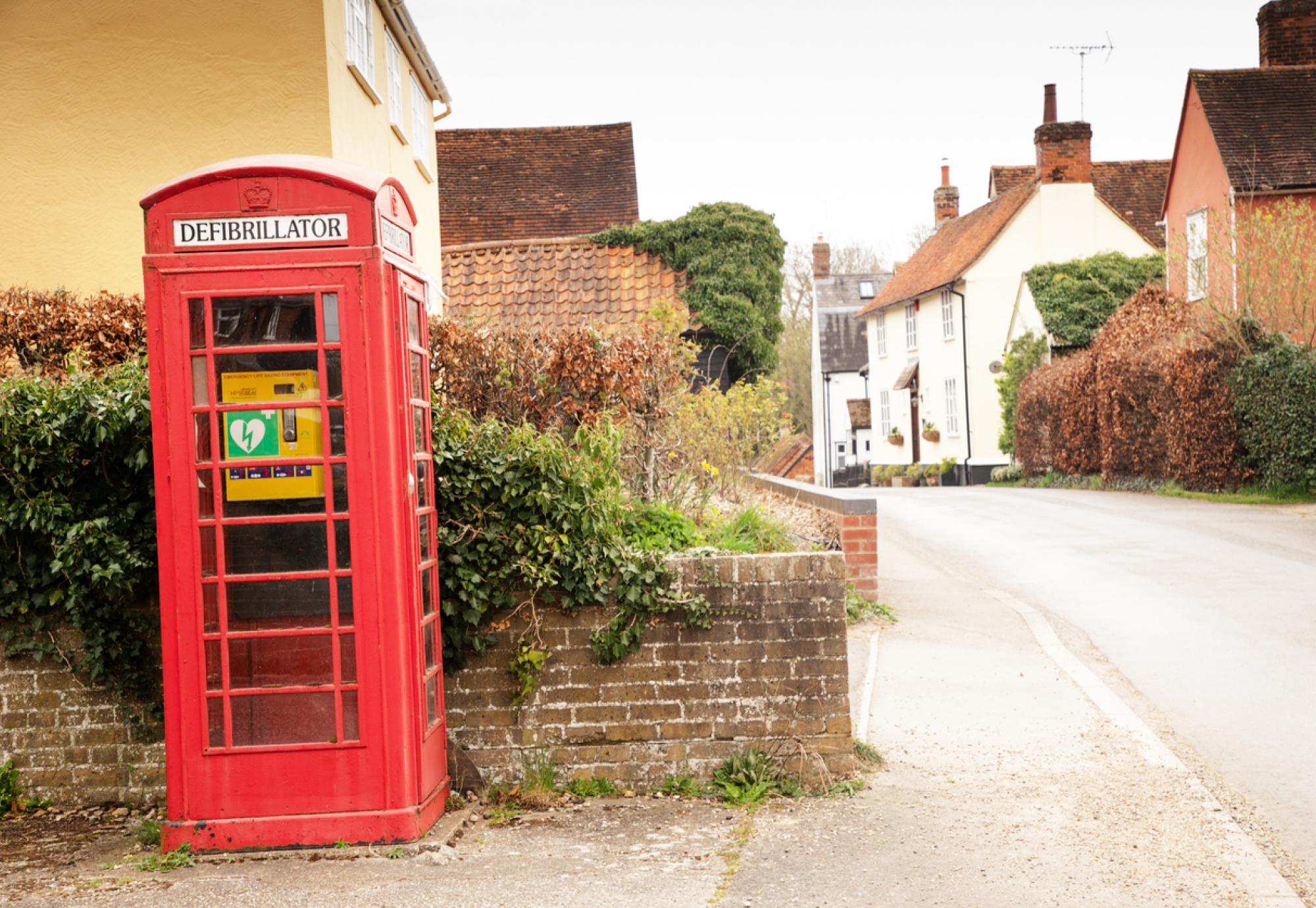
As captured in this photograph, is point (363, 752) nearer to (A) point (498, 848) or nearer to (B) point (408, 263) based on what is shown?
(A) point (498, 848)

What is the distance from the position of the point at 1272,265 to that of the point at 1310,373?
9.03 feet

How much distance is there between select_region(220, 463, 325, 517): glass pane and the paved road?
4.48 meters

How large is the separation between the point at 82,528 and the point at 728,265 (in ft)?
48.8

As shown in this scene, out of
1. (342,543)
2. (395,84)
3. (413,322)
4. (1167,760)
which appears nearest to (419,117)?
(395,84)

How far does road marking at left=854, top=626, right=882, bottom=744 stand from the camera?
7258 mm

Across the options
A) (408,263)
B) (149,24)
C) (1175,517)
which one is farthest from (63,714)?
(1175,517)

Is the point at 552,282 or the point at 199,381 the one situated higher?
the point at 552,282

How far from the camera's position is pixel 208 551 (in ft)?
17.1

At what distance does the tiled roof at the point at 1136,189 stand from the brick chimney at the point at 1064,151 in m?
1.02

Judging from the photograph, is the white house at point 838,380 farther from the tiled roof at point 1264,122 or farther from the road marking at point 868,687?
the road marking at point 868,687

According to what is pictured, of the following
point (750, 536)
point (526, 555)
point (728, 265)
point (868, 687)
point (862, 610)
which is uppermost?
point (728, 265)

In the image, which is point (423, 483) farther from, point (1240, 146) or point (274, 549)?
point (1240, 146)

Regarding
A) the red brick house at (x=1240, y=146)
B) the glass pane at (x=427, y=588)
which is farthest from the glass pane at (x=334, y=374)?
the red brick house at (x=1240, y=146)

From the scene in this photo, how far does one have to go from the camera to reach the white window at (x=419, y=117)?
17297 millimetres
